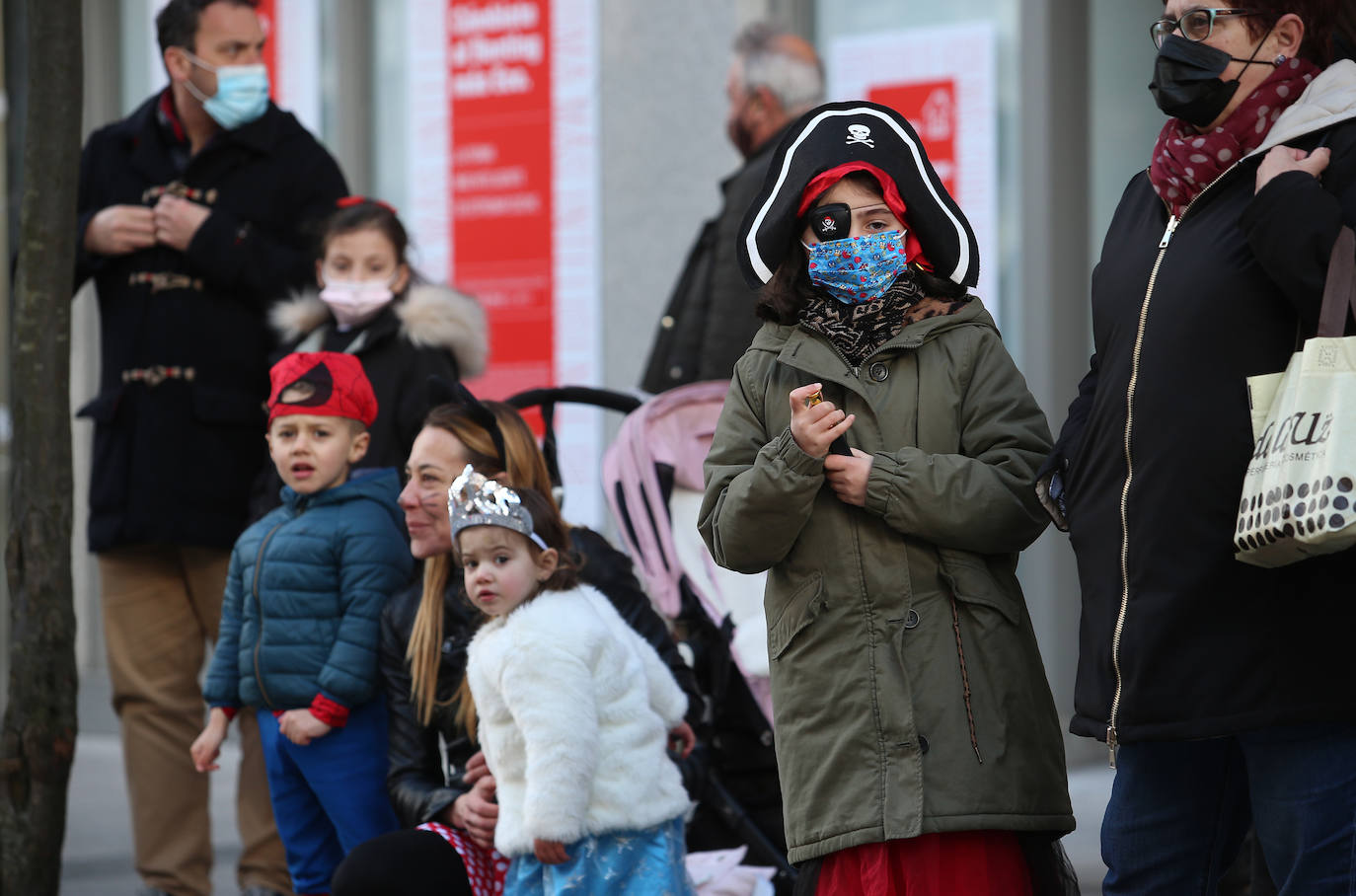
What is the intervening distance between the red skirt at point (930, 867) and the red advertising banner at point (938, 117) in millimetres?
4216

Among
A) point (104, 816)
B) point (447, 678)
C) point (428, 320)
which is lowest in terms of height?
point (104, 816)

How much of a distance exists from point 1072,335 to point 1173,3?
3940mm

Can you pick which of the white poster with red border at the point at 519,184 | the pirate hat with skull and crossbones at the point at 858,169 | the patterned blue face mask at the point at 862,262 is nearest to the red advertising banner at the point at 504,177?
the white poster with red border at the point at 519,184

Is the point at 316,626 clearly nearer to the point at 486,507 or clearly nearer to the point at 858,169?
the point at 486,507

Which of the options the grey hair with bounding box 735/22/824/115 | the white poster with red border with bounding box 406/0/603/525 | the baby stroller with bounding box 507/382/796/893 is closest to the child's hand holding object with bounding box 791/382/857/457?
the baby stroller with bounding box 507/382/796/893

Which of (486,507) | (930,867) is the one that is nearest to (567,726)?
(486,507)

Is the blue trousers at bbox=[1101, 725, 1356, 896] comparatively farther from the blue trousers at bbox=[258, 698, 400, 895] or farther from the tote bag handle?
the blue trousers at bbox=[258, 698, 400, 895]

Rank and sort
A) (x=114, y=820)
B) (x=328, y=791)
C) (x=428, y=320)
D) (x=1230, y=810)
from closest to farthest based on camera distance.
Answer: (x=1230, y=810) → (x=328, y=791) → (x=428, y=320) → (x=114, y=820)

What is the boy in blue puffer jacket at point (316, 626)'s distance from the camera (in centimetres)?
450

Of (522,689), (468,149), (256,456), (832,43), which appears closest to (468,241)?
(468,149)

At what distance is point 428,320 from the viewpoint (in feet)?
16.8

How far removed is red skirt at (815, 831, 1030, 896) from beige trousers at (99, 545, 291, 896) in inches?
90.2

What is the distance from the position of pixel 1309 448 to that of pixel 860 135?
114 centimetres

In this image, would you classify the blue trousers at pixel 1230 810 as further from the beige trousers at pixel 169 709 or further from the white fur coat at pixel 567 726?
the beige trousers at pixel 169 709
